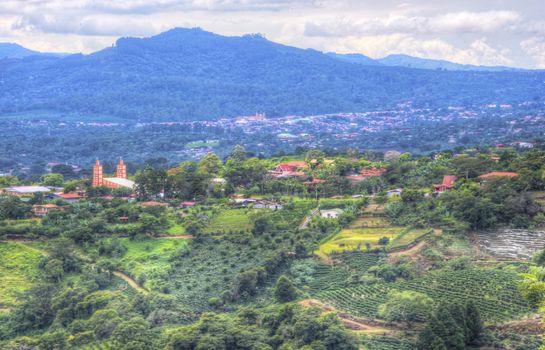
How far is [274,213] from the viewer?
111 feet

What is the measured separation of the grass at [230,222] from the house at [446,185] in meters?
9.79

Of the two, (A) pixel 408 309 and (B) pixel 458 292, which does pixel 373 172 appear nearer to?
(B) pixel 458 292

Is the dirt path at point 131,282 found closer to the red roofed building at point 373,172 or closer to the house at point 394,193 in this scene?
the house at point 394,193

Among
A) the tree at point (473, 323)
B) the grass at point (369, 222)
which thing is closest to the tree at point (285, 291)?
the tree at point (473, 323)

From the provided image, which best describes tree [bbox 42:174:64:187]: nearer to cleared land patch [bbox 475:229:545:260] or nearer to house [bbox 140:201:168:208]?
house [bbox 140:201:168:208]

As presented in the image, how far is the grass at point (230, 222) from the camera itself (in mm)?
32781

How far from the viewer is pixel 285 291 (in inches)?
1000

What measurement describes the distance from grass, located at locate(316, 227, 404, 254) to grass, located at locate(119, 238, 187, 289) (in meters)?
6.27

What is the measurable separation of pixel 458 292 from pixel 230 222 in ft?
41.9

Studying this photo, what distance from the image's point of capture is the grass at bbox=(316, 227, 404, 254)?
95.6ft

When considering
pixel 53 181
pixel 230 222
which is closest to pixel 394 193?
pixel 230 222

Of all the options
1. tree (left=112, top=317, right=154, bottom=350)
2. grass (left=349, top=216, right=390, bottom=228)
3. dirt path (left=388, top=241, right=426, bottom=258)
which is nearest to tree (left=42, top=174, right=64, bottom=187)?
grass (left=349, top=216, right=390, bottom=228)

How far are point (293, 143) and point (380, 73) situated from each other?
9941cm

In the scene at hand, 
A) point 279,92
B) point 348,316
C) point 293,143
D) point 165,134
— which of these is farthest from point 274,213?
point 279,92
